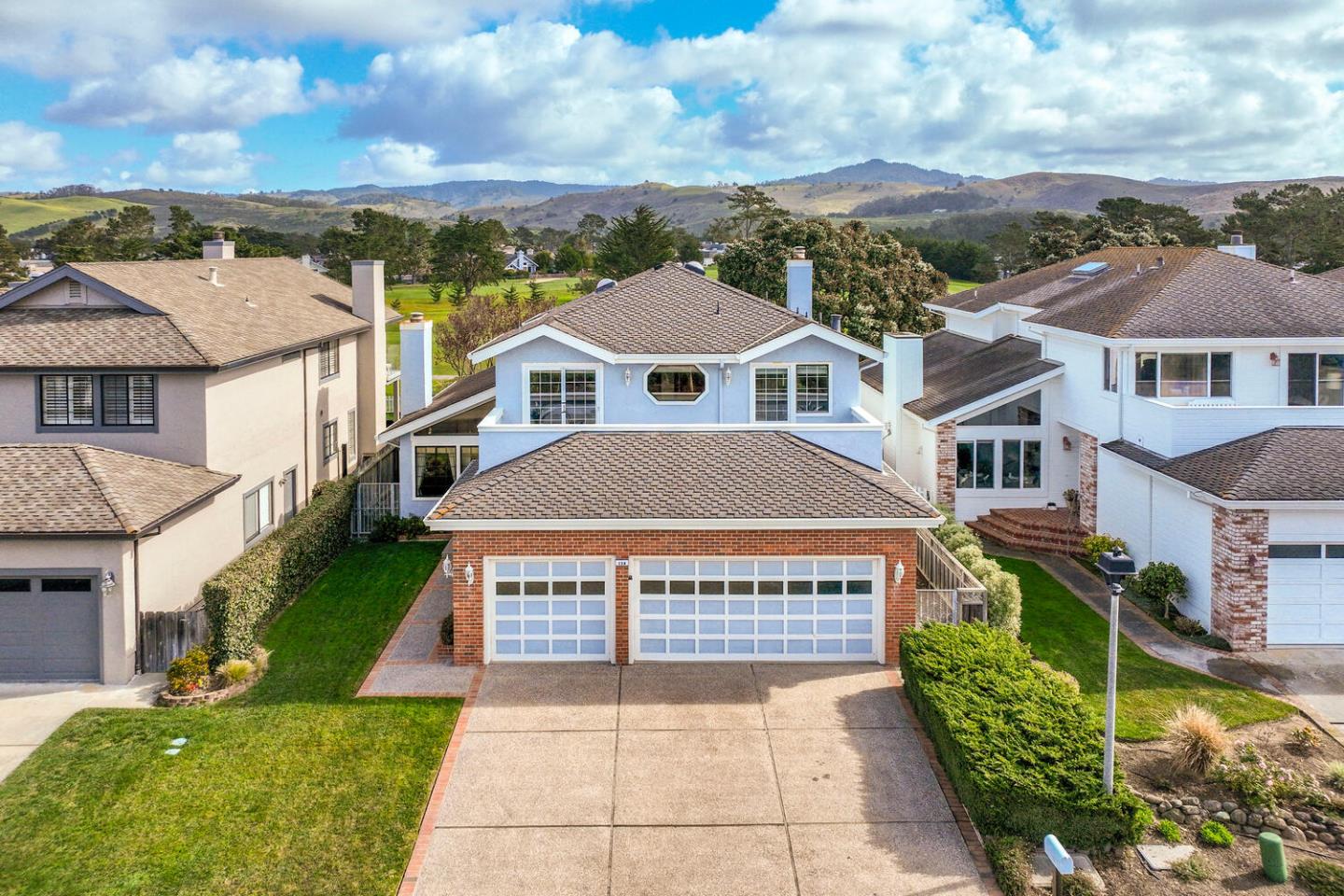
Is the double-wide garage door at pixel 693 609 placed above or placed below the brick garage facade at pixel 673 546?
below

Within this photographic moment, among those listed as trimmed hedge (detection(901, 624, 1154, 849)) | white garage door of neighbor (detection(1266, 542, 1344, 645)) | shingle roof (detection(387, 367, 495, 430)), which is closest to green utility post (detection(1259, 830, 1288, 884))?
trimmed hedge (detection(901, 624, 1154, 849))

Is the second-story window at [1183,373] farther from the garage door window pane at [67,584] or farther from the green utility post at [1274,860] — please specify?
the garage door window pane at [67,584]

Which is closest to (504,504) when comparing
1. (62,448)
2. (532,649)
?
(532,649)

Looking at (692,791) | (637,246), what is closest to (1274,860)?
(692,791)

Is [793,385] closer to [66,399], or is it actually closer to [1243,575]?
[1243,575]

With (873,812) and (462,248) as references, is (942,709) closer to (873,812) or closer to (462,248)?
(873,812)

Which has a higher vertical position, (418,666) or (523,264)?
(523,264)

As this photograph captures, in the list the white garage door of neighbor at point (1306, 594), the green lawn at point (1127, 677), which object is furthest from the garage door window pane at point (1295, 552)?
the green lawn at point (1127, 677)
